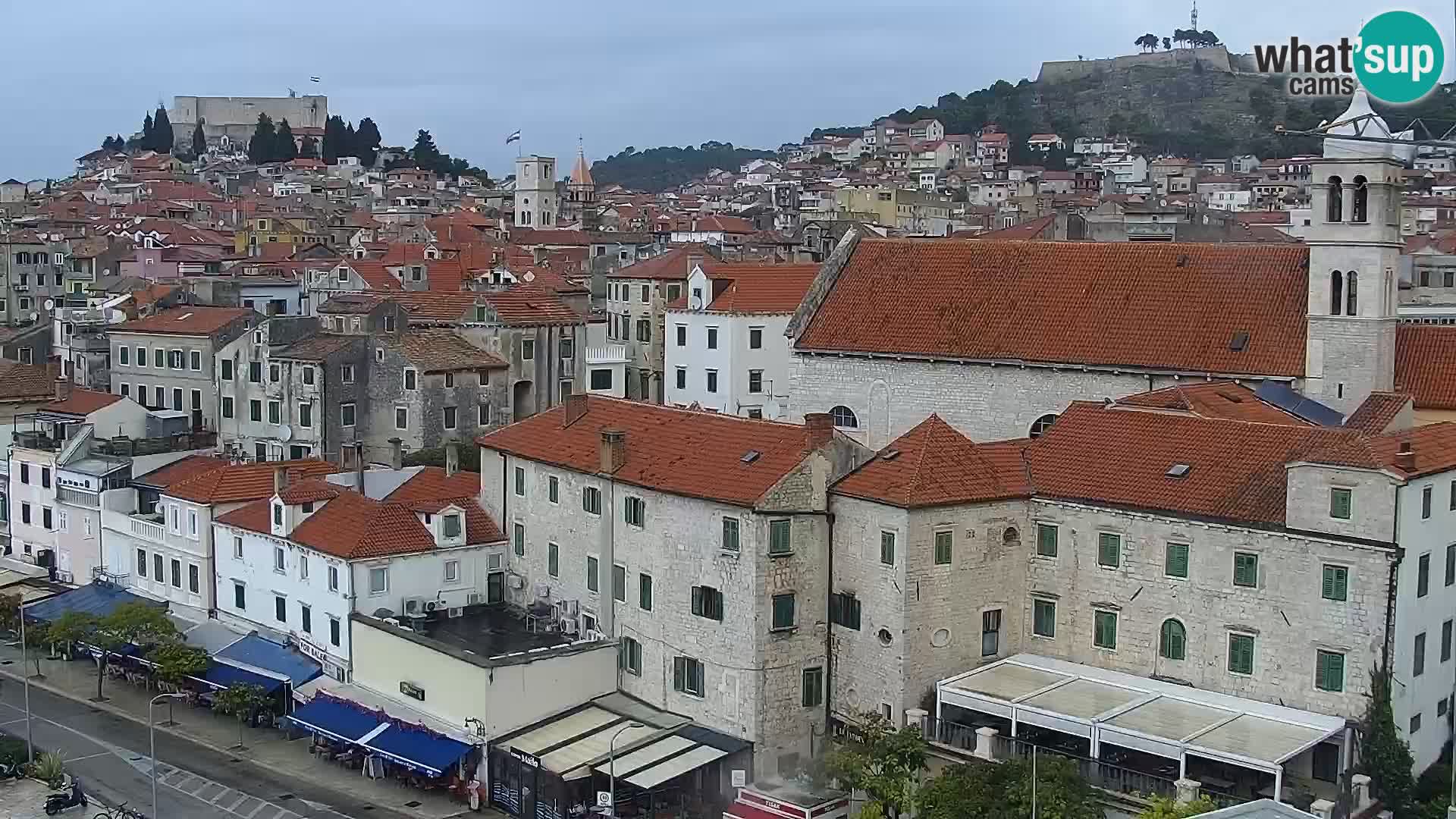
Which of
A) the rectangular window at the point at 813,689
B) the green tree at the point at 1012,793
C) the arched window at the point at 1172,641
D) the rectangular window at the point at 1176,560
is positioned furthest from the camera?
the rectangular window at the point at 813,689

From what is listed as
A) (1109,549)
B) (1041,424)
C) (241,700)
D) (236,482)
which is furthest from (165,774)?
(1041,424)

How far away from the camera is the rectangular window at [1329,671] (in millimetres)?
42031

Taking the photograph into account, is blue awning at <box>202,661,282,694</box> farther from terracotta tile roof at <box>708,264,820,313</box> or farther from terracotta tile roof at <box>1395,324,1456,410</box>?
terracotta tile roof at <box>1395,324,1456,410</box>

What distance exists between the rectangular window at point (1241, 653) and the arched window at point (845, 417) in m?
20.9

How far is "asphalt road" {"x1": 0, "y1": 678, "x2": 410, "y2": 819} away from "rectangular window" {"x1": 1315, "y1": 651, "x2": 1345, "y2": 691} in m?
24.5

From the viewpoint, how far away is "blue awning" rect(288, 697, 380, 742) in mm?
52188

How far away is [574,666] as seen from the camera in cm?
5112

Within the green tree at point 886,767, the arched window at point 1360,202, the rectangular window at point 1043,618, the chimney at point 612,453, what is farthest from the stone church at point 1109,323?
the green tree at point 886,767

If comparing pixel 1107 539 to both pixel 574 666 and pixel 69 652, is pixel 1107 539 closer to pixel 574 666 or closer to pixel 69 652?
pixel 574 666

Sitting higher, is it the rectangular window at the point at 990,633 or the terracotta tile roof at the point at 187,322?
the terracotta tile roof at the point at 187,322

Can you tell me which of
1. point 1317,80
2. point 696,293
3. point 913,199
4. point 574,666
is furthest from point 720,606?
Result: point 913,199

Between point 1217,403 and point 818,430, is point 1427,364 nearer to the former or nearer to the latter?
point 1217,403

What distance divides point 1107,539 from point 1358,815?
372 inches

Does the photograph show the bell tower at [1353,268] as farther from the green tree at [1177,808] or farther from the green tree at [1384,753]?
the green tree at [1177,808]
